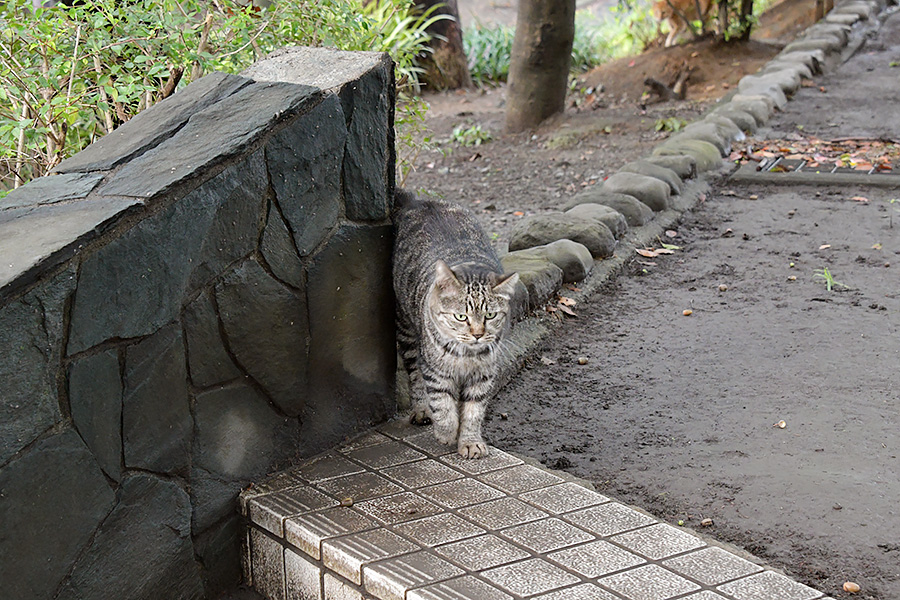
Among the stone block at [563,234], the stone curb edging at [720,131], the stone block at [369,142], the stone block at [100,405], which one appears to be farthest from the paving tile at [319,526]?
the stone block at [563,234]

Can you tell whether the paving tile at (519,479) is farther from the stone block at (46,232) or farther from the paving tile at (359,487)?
the stone block at (46,232)

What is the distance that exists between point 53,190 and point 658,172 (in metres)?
4.86

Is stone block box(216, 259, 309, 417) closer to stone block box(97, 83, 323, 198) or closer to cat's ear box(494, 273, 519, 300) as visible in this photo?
stone block box(97, 83, 323, 198)

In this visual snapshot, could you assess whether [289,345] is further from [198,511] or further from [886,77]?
[886,77]

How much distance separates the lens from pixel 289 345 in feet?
10.7

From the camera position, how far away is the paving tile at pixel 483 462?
11.0 ft

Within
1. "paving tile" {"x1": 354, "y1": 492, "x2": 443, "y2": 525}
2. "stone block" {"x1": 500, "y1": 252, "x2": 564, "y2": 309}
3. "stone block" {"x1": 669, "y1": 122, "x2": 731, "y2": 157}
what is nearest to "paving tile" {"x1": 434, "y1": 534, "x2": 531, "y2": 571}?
"paving tile" {"x1": 354, "y1": 492, "x2": 443, "y2": 525}

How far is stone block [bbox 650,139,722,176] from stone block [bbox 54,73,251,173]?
15.8 feet

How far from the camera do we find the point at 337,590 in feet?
9.39

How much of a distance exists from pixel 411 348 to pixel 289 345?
74 cm

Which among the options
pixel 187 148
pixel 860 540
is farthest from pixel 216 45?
pixel 860 540

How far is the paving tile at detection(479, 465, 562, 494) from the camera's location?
3229mm

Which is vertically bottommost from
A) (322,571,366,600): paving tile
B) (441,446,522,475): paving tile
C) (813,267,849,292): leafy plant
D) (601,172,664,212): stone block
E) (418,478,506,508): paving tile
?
(322,571,366,600): paving tile

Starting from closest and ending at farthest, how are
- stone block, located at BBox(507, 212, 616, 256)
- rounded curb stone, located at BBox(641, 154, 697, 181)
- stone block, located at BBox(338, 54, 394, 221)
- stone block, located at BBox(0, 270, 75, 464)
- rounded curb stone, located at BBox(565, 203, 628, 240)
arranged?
stone block, located at BBox(0, 270, 75, 464), stone block, located at BBox(338, 54, 394, 221), stone block, located at BBox(507, 212, 616, 256), rounded curb stone, located at BBox(565, 203, 628, 240), rounded curb stone, located at BBox(641, 154, 697, 181)
